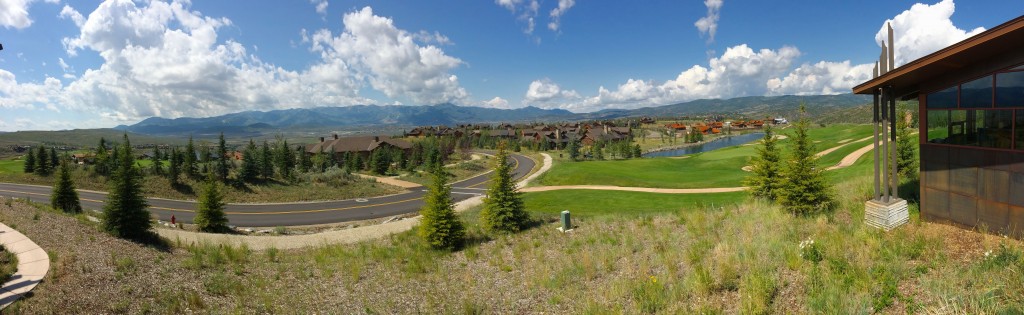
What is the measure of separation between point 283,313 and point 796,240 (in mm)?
11689

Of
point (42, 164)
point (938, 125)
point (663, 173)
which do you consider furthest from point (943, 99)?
point (42, 164)

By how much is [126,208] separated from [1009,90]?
2580 cm

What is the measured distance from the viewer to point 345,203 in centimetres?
3447

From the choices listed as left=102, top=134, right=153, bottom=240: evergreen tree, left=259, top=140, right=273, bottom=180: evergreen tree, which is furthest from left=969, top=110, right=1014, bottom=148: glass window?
left=259, top=140, right=273, bottom=180: evergreen tree

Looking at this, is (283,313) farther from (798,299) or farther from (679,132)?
(679,132)

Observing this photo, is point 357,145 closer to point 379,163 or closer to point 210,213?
point 379,163

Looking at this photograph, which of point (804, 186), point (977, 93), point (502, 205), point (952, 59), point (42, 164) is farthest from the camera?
point (42, 164)

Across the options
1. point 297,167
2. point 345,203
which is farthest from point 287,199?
point 297,167

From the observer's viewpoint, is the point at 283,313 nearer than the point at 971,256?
No

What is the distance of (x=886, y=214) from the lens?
9742 mm

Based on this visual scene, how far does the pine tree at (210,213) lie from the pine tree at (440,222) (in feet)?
44.3

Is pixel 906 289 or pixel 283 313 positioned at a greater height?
pixel 906 289

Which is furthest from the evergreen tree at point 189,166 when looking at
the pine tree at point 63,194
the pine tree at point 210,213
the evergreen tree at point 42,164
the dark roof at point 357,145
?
the dark roof at point 357,145

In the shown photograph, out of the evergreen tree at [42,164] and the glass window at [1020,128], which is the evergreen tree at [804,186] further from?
the evergreen tree at [42,164]
